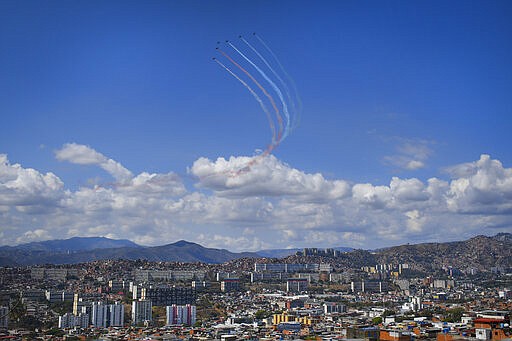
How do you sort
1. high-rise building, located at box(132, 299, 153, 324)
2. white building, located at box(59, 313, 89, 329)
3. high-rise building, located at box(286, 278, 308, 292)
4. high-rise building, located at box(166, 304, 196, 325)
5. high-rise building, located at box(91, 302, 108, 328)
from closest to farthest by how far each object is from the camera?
1. white building, located at box(59, 313, 89, 329)
2. high-rise building, located at box(91, 302, 108, 328)
3. high-rise building, located at box(166, 304, 196, 325)
4. high-rise building, located at box(132, 299, 153, 324)
5. high-rise building, located at box(286, 278, 308, 292)

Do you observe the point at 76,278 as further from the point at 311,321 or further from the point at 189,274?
the point at 311,321

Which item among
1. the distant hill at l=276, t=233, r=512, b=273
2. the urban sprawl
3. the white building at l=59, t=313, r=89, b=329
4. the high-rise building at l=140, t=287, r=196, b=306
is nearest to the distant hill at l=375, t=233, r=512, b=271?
the distant hill at l=276, t=233, r=512, b=273

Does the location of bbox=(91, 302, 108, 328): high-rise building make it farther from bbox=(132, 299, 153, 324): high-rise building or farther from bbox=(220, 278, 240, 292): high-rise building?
bbox=(220, 278, 240, 292): high-rise building

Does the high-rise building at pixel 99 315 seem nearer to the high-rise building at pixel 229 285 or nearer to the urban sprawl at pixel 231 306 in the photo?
the urban sprawl at pixel 231 306

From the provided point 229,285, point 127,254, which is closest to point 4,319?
point 229,285

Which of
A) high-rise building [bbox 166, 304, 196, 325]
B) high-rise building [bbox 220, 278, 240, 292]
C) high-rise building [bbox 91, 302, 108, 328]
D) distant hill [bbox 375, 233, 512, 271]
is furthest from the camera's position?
distant hill [bbox 375, 233, 512, 271]

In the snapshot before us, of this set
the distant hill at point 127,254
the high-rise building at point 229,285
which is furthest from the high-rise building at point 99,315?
the distant hill at point 127,254
